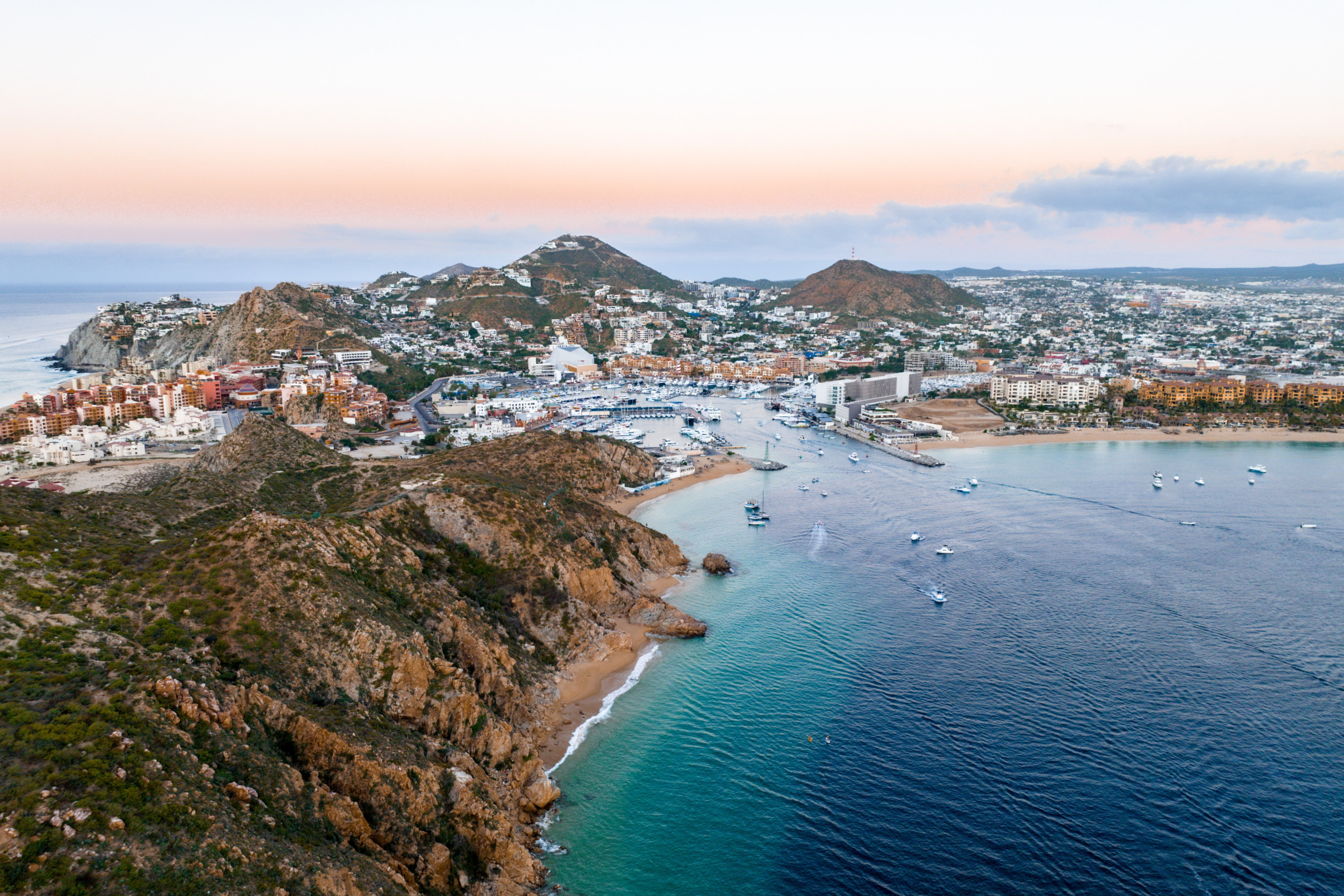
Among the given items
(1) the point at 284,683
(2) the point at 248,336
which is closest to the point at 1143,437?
(1) the point at 284,683

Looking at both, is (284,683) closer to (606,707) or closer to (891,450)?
(606,707)

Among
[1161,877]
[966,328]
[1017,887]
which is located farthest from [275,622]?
[966,328]

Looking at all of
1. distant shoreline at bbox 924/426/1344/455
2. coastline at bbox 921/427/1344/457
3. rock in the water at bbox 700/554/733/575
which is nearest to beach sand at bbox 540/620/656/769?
rock in the water at bbox 700/554/733/575

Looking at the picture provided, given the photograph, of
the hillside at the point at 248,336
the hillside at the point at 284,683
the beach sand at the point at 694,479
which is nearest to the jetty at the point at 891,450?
the beach sand at the point at 694,479

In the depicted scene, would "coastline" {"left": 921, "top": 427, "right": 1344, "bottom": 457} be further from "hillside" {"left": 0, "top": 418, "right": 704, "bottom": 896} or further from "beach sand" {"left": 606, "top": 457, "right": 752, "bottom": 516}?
"hillside" {"left": 0, "top": 418, "right": 704, "bottom": 896}

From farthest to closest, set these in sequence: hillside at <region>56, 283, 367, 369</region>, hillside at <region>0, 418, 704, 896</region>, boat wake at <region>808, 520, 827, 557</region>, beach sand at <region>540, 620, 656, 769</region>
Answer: hillside at <region>56, 283, 367, 369</region>
boat wake at <region>808, 520, 827, 557</region>
beach sand at <region>540, 620, 656, 769</region>
hillside at <region>0, 418, 704, 896</region>

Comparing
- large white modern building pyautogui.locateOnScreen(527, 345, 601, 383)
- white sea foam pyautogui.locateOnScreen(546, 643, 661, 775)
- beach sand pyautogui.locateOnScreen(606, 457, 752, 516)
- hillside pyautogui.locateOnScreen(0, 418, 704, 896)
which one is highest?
large white modern building pyautogui.locateOnScreen(527, 345, 601, 383)

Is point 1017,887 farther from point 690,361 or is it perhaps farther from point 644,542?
point 690,361
